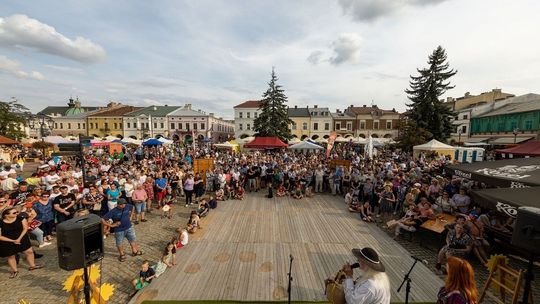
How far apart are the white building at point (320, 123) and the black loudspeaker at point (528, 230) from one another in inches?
2155

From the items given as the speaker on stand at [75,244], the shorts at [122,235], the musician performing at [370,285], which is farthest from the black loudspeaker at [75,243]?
the musician performing at [370,285]

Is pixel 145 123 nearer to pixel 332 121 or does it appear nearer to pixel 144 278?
pixel 332 121

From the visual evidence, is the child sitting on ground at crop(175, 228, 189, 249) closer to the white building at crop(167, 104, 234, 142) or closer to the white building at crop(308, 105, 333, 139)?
the white building at crop(308, 105, 333, 139)

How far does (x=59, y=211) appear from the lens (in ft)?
24.0

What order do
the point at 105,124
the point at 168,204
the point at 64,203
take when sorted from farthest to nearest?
1. the point at 105,124
2. the point at 168,204
3. the point at 64,203

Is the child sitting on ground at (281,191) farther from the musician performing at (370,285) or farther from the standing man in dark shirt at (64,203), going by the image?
the musician performing at (370,285)

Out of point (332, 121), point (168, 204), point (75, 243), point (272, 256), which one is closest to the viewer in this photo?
point (75, 243)

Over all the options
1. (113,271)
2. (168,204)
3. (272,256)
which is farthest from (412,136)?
(113,271)

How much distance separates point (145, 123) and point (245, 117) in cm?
2637

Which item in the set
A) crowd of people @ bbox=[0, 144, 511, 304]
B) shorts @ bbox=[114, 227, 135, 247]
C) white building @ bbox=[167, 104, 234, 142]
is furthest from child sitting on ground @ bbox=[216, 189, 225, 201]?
white building @ bbox=[167, 104, 234, 142]

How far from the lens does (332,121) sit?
187ft

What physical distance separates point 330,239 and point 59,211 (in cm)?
857

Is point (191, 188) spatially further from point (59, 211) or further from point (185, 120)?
point (185, 120)

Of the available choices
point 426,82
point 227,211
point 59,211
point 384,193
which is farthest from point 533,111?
point 59,211
